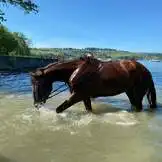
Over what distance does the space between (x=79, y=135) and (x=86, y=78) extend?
3.23 metres

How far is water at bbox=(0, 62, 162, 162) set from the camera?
7.29m

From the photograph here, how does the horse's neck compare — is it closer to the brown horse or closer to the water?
the brown horse

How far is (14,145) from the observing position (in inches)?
314

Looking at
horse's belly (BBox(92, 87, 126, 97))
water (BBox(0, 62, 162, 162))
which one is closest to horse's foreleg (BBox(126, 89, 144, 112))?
water (BBox(0, 62, 162, 162))

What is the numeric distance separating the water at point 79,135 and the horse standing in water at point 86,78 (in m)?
0.61

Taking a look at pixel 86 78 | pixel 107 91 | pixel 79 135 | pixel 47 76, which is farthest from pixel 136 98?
pixel 79 135

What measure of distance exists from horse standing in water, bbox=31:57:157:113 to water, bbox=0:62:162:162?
61 cm

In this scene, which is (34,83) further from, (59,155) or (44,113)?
(59,155)

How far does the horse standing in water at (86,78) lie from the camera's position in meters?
12.0

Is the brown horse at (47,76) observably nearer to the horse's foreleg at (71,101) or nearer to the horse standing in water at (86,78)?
the horse standing in water at (86,78)

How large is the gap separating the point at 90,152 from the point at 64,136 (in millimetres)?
1518

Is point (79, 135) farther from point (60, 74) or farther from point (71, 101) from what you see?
point (60, 74)

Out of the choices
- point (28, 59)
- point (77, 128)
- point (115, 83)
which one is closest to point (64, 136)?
point (77, 128)

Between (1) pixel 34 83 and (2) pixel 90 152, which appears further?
(1) pixel 34 83
